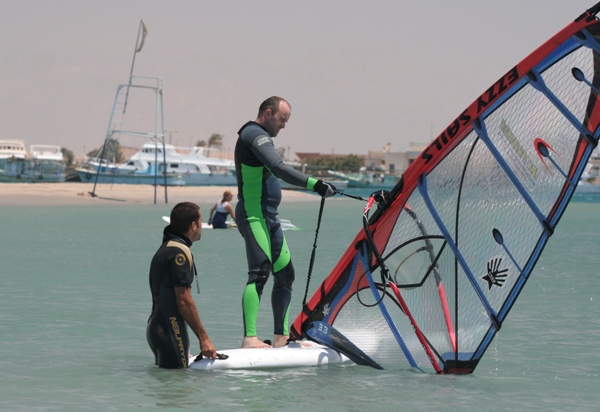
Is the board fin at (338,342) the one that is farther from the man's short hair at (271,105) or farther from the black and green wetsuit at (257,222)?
the man's short hair at (271,105)

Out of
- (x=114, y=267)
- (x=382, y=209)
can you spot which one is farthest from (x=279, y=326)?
(x=114, y=267)

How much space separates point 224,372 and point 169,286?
78 centimetres

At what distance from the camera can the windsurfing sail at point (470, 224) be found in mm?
5910

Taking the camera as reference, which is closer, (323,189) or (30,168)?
(323,189)

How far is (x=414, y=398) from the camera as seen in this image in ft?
19.9

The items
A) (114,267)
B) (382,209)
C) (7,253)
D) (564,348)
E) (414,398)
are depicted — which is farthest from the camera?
(7,253)

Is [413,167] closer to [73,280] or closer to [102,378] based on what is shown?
[102,378]

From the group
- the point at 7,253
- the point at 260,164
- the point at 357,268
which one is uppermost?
the point at 260,164

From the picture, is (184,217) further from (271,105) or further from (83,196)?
(83,196)

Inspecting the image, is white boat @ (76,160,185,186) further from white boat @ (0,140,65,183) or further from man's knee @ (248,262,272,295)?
man's knee @ (248,262,272,295)

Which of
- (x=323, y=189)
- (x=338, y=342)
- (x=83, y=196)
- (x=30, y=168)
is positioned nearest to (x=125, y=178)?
(x=30, y=168)

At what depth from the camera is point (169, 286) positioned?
20.2 feet

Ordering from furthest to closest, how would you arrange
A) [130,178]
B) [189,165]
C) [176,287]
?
1. [189,165]
2. [130,178]
3. [176,287]

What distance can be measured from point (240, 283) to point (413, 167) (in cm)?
695
